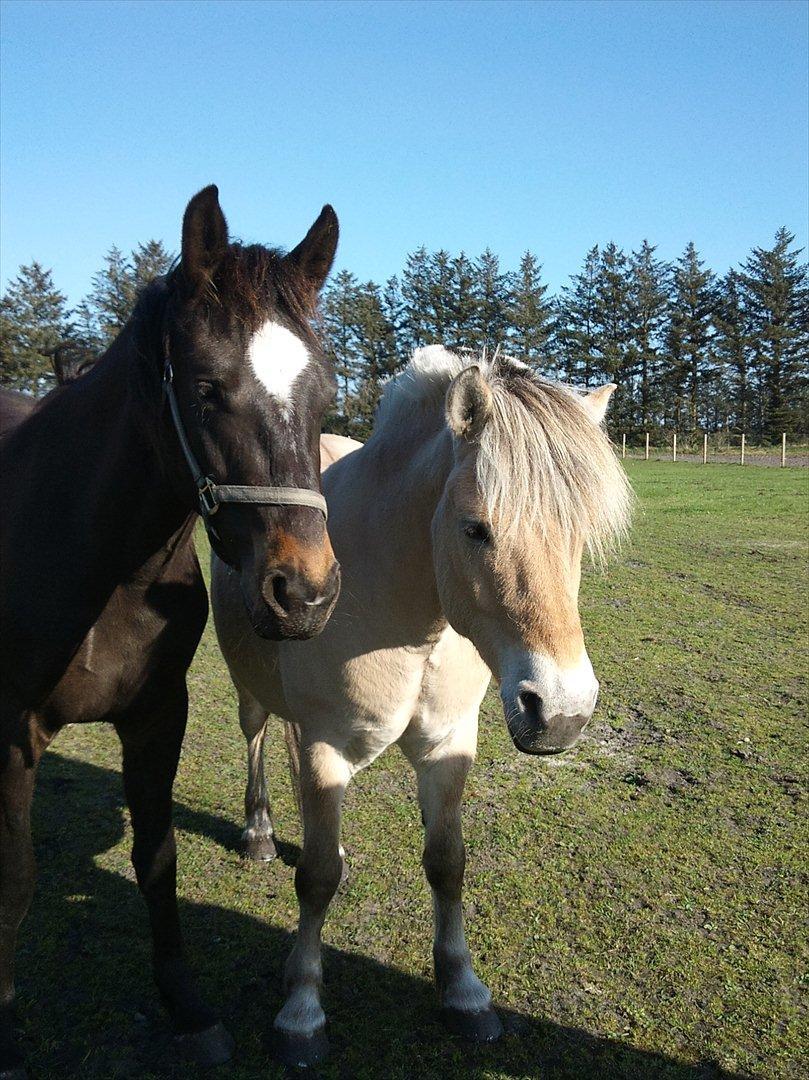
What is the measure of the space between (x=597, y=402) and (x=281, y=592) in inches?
49.0

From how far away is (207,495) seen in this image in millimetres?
1812

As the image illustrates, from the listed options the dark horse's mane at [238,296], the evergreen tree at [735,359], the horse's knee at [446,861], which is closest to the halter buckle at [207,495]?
the dark horse's mane at [238,296]

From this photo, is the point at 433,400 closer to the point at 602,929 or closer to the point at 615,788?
the point at 602,929

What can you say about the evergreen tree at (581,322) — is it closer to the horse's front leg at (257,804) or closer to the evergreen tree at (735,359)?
the evergreen tree at (735,359)

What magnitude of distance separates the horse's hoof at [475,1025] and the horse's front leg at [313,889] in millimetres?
442

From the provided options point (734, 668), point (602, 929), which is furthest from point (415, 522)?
point (734, 668)

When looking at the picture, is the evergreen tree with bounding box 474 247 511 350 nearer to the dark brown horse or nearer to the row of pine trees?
the row of pine trees

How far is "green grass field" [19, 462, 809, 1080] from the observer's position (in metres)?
2.44

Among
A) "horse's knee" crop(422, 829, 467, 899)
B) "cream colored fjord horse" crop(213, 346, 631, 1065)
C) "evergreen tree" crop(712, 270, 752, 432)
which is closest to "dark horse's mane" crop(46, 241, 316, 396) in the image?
"cream colored fjord horse" crop(213, 346, 631, 1065)

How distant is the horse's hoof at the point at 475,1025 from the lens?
2.47 m

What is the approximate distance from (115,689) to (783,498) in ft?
56.5

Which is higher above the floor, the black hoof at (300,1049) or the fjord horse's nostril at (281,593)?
the fjord horse's nostril at (281,593)

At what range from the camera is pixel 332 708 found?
8.19ft

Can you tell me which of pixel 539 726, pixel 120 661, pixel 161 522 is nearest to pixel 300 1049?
pixel 120 661
